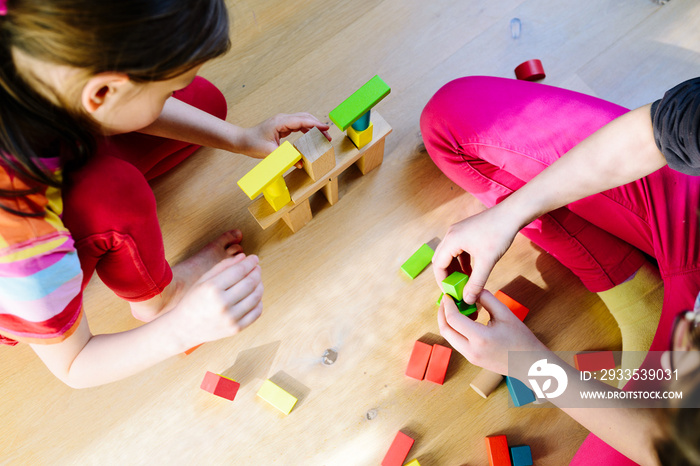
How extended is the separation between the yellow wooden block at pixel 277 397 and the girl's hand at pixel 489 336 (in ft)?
1.07

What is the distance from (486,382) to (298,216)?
19.3 inches

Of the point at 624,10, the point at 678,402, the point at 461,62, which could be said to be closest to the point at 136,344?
the point at 678,402

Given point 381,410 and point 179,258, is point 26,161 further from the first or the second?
point 381,410

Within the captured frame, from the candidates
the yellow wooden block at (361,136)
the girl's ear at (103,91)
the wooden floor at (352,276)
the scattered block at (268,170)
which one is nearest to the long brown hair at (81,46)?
the girl's ear at (103,91)

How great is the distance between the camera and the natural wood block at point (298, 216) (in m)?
0.92

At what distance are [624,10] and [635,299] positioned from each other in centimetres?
73

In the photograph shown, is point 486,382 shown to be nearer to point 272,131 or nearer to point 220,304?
point 220,304

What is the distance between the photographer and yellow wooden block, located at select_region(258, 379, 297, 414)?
0.89 metres

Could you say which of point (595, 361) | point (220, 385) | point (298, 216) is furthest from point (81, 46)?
point (595, 361)

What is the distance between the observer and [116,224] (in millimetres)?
723

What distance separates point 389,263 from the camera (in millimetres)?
991

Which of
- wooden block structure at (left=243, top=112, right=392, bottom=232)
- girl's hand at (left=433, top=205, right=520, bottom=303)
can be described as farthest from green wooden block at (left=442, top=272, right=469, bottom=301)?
wooden block structure at (left=243, top=112, right=392, bottom=232)

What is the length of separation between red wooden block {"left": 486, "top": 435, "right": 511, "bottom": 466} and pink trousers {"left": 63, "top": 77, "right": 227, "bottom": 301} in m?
0.66

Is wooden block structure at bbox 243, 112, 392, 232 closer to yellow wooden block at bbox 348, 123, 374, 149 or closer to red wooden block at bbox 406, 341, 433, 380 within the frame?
yellow wooden block at bbox 348, 123, 374, 149
